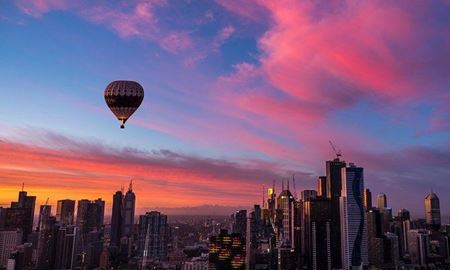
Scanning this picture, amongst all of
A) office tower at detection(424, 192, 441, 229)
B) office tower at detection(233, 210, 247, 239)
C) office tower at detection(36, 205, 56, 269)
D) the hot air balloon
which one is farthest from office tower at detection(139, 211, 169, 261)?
office tower at detection(424, 192, 441, 229)

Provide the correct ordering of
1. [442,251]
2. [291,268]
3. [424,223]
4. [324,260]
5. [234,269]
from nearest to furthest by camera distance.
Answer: [234,269] < [291,268] < [324,260] < [442,251] < [424,223]

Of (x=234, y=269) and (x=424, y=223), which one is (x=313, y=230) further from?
(x=424, y=223)

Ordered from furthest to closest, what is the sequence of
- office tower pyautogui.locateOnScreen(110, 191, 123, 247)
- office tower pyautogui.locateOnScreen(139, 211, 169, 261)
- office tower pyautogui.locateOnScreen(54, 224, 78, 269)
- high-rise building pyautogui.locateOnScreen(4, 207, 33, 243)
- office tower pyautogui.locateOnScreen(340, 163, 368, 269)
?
office tower pyautogui.locateOnScreen(110, 191, 123, 247), office tower pyautogui.locateOnScreen(139, 211, 169, 261), high-rise building pyautogui.locateOnScreen(4, 207, 33, 243), office tower pyautogui.locateOnScreen(340, 163, 368, 269), office tower pyautogui.locateOnScreen(54, 224, 78, 269)

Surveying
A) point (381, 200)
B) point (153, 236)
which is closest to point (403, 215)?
point (381, 200)

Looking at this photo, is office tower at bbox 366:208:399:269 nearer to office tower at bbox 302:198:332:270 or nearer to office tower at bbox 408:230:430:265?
office tower at bbox 408:230:430:265

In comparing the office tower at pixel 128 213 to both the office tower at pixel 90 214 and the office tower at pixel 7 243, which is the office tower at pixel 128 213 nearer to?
the office tower at pixel 90 214

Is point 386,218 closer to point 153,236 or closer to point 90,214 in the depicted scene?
point 153,236

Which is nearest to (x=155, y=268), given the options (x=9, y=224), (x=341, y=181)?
(x=9, y=224)
